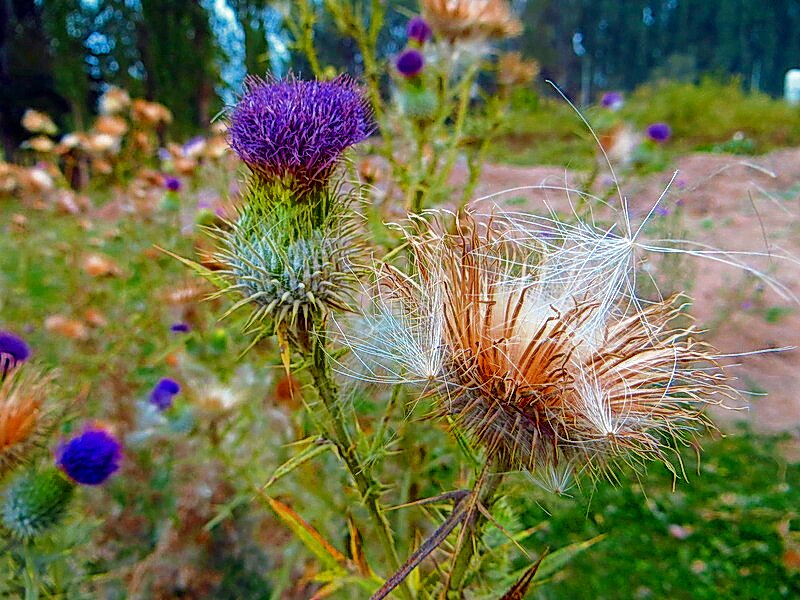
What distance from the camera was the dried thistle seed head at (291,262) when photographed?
100 cm

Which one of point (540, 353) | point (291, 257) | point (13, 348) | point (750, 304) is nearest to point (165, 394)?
point (13, 348)

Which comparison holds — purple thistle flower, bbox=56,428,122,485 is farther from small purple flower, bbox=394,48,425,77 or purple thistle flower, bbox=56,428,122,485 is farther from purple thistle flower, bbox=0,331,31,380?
small purple flower, bbox=394,48,425,77

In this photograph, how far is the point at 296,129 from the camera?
3.18 ft

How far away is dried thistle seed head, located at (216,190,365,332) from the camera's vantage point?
1.00 metres

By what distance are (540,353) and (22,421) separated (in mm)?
1179

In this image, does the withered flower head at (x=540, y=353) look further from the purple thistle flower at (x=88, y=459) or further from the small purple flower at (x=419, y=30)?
the small purple flower at (x=419, y=30)

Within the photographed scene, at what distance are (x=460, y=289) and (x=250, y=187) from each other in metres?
0.43

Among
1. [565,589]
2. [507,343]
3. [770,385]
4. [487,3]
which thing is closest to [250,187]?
[507,343]

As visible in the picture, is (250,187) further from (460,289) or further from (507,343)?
(507,343)

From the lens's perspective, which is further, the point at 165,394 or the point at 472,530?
the point at 165,394

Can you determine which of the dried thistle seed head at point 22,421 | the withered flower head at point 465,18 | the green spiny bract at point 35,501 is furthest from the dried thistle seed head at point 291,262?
the withered flower head at point 465,18

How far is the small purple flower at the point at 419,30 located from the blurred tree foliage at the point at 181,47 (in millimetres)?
502

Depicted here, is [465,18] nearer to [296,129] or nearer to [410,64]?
[410,64]

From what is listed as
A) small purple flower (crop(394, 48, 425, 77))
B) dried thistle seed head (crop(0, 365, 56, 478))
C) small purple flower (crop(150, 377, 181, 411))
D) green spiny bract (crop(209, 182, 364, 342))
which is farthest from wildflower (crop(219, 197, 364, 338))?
small purple flower (crop(394, 48, 425, 77))
